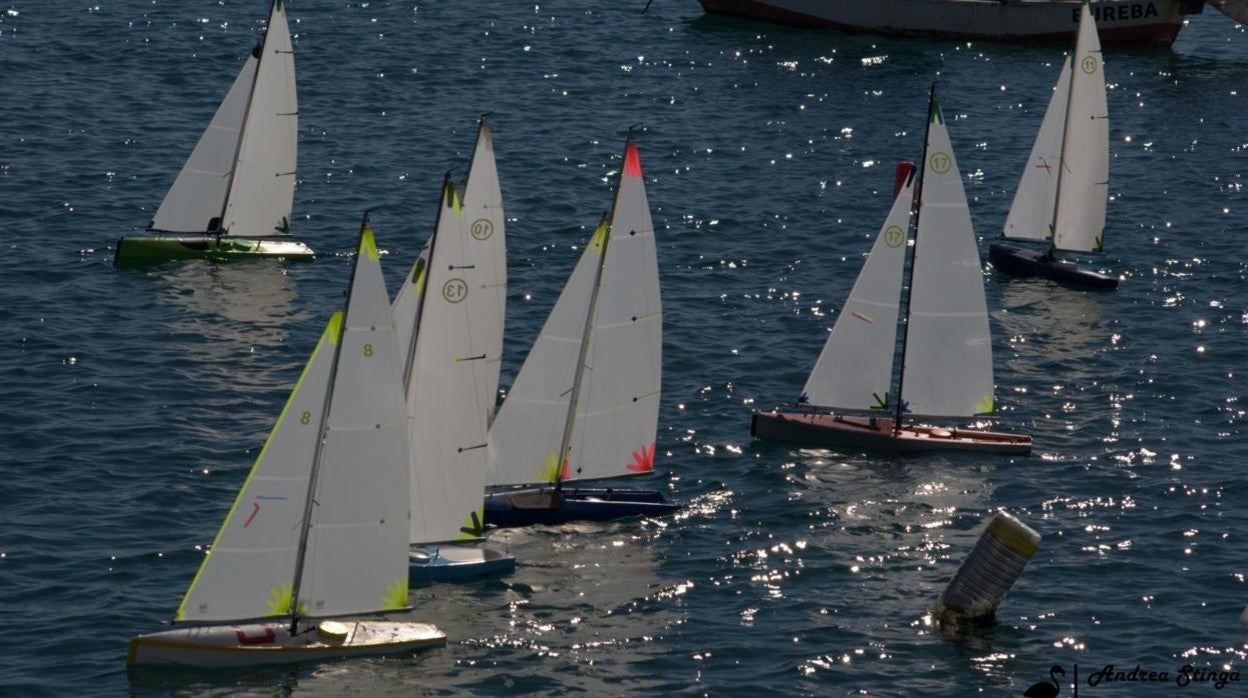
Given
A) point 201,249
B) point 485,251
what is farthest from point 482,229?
point 201,249

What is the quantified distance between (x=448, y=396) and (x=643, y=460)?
6.20 m

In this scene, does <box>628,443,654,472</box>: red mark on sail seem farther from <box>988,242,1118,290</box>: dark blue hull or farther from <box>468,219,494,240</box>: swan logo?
<box>988,242,1118,290</box>: dark blue hull

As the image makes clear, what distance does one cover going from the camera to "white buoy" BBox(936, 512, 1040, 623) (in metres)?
37.5

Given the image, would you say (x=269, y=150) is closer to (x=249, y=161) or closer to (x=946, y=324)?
(x=249, y=161)

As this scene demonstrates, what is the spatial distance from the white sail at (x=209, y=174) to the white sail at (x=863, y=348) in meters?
20.6

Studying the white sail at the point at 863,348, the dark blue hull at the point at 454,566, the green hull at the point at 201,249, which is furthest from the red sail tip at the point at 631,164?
the green hull at the point at 201,249

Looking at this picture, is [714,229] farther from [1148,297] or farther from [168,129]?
[168,129]

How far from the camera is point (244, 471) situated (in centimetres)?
4444

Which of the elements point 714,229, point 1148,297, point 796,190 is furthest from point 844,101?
point 1148,297

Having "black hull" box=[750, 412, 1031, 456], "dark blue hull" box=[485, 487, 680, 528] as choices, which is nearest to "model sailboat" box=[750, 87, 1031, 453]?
"black hull" box=[750, 412, 1031, 456]

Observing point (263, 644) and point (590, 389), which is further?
point (590, 389)

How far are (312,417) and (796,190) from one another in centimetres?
3565

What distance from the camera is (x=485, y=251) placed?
3925 cm

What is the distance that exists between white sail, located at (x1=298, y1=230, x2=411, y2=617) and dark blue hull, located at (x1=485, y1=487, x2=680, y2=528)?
5767mm
